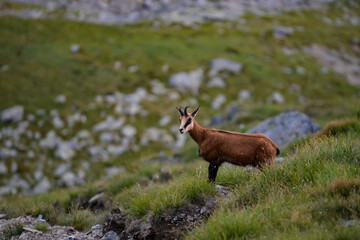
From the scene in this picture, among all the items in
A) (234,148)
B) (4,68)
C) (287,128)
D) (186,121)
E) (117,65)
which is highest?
(186,121)

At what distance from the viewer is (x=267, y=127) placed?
15695 mm

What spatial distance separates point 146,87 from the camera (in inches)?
1411

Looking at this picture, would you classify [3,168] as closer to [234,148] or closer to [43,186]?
[43,186]

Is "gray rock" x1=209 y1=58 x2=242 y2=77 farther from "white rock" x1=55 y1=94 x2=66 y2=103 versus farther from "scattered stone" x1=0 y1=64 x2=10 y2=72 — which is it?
"scattered stone" x1=0 y1=64 x2=10 y2=72

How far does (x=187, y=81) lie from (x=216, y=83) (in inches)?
146

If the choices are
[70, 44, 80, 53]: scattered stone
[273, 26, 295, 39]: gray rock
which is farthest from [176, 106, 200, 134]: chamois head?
[273, 26, 295, 39]: gray rock

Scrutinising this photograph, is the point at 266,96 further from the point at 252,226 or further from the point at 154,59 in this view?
the point at 252,226

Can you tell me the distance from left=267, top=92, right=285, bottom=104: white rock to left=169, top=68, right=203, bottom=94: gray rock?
8.81 m

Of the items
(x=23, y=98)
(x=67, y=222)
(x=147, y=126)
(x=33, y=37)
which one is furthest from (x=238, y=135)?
(x=33, y=37)

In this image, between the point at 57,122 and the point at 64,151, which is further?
the point at 57,122

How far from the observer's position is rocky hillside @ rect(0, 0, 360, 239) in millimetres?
6688

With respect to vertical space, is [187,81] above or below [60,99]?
below

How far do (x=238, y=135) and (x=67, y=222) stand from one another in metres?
5.48

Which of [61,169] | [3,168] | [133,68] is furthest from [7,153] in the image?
[133,68]
